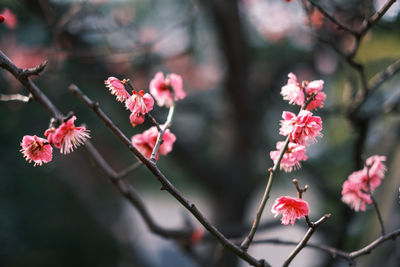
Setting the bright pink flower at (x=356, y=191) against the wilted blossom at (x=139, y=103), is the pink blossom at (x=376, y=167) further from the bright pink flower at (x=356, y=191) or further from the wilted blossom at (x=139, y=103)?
the wilted blossom at (x=139, y=103)

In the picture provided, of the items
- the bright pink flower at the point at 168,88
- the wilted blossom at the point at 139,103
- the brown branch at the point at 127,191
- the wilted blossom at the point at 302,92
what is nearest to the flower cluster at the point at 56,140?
the wilted blossom at the point at 139,103

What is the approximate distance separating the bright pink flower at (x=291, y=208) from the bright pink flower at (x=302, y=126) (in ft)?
0.41

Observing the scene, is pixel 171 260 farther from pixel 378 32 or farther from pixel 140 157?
pixel 140 157

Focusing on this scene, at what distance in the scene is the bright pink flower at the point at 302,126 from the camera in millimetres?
768

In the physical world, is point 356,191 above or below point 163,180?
below

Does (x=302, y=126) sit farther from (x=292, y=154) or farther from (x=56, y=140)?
(x=56, y=140)

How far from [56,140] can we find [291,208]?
1.53 feet

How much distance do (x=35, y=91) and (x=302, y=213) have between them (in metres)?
0.56

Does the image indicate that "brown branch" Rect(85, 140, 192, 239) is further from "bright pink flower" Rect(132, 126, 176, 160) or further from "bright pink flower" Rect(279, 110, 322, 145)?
"bright pink flower" Rect(279, 110, 322, 145)

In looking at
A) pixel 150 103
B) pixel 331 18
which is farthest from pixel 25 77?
pixel 331 18

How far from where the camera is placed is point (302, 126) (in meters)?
0.77

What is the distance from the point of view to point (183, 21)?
6.44 ft

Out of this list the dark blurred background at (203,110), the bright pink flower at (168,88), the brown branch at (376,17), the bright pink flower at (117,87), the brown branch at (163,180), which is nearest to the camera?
the brown branch at (163,180)

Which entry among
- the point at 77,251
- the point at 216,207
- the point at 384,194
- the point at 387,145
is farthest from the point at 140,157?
the point at 77,251
